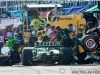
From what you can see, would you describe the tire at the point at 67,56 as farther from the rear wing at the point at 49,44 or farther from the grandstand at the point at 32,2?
the grandstand at the point at 32,2

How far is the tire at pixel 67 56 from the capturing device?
1803cm

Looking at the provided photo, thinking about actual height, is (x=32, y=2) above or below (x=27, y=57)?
above

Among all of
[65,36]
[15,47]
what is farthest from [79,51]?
[15,47]

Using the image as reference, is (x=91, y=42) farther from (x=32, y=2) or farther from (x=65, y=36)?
(x=32, y=2)

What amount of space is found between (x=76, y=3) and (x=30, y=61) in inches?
1147

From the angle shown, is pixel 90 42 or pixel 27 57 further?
pixel 90 42

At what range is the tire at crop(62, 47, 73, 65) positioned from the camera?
18.0m

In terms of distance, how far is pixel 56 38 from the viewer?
64.4 feet

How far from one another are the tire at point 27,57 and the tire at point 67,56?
1355mm

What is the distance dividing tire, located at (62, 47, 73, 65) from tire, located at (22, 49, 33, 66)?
1355mm

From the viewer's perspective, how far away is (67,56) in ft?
59.2

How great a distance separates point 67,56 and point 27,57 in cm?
164

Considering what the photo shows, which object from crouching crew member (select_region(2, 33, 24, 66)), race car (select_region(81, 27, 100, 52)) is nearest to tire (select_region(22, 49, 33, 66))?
crouching crew member (select_region(2, 33, 24, 66))

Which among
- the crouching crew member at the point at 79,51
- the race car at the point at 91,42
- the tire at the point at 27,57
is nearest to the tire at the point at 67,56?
the crouching crew member at the point at 79,51
